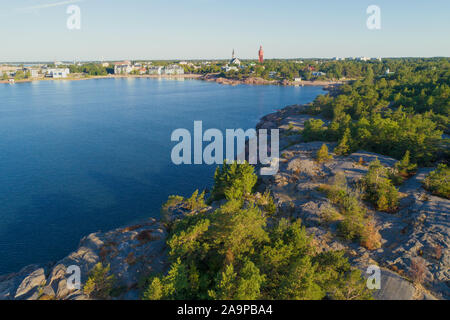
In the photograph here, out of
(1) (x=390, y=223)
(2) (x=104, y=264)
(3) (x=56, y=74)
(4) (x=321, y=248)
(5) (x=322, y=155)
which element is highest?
(3) (x=56, y=74)

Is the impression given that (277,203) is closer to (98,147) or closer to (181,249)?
(181,249)

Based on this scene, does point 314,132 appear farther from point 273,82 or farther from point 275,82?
point 273,82

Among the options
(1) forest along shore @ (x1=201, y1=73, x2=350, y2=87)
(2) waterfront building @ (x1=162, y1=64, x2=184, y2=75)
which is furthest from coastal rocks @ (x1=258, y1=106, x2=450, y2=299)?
(2) waterfront building @ (x1=162, y1=64, x2=184, y2=75)

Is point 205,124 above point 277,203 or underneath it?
above

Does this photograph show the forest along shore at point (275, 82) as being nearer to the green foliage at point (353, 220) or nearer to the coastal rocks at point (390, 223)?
the coastal rocks at point (390, 223)

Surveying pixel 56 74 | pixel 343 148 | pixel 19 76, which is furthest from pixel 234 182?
pixel 56 74
